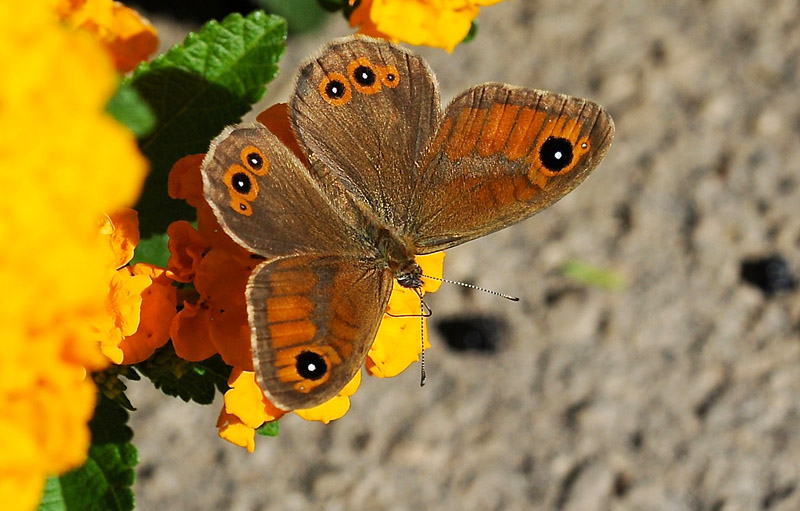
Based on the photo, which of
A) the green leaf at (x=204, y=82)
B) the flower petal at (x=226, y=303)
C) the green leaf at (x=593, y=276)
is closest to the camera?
the flower petal at (x=226, y=303)

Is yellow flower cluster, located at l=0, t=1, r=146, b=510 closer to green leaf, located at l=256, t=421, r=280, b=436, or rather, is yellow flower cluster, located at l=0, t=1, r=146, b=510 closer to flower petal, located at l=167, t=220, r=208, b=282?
flower petal, located at l=167, t=220, r=208, b=282

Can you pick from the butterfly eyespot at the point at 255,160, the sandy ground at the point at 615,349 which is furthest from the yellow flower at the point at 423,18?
the sandy ground at the point at 615,349

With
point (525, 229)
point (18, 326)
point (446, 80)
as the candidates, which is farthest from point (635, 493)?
point (18, 326)

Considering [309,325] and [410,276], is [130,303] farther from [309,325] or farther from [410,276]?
[410,276]

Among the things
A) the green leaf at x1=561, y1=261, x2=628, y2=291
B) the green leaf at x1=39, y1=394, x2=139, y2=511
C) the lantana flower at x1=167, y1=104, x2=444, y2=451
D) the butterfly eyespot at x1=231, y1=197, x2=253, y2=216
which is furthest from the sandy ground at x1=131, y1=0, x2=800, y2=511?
the butterfly eyespot at x1=231, y1=197, x2=253, y2=216

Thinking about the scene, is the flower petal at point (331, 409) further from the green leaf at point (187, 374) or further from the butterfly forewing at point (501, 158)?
the butterfly forewing at point (501, 158)

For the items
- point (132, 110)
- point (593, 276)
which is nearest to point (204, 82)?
point (132, 110)

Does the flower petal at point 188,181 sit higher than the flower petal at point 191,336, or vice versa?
the flower petal at point 188,181
